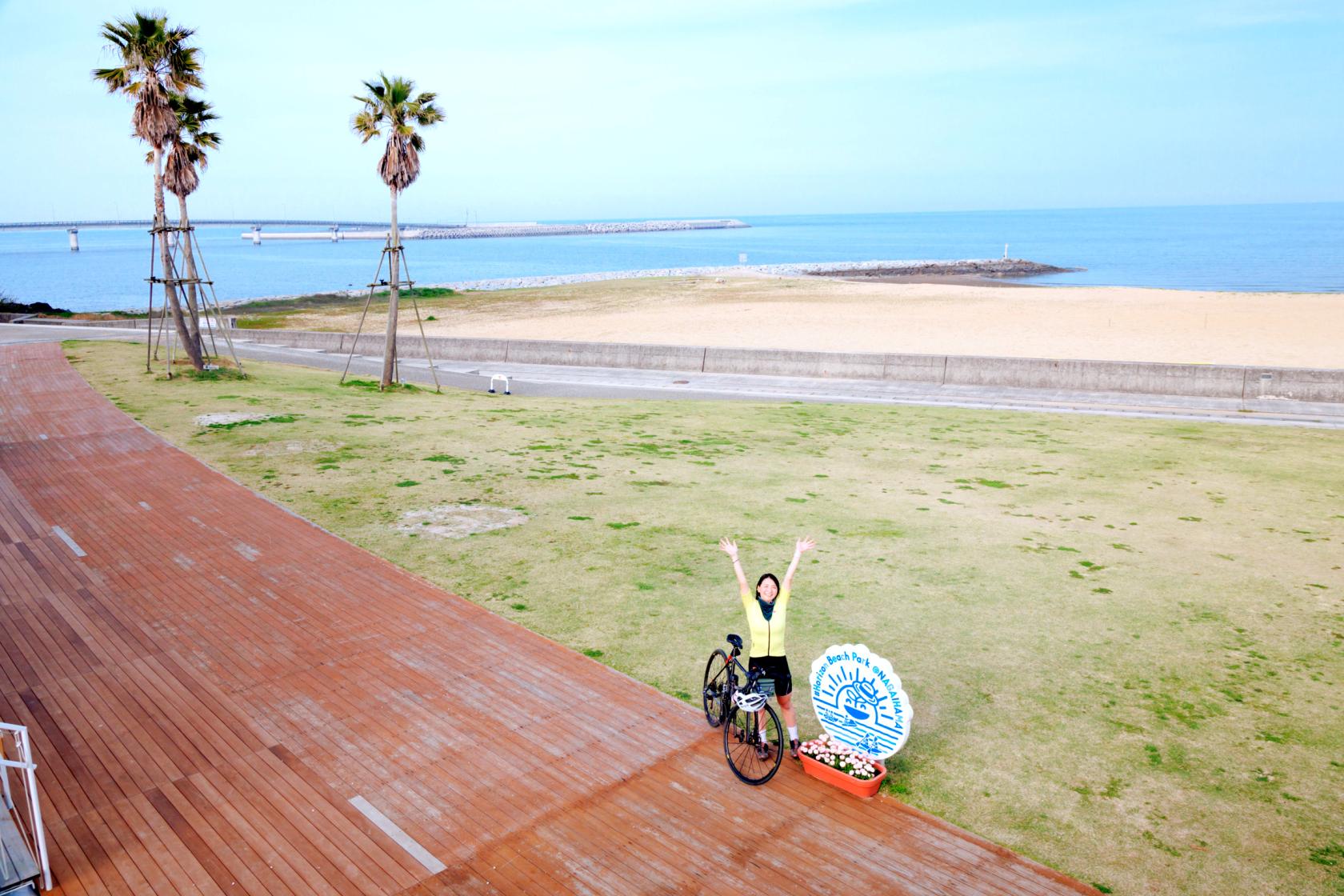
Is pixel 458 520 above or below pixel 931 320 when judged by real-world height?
below

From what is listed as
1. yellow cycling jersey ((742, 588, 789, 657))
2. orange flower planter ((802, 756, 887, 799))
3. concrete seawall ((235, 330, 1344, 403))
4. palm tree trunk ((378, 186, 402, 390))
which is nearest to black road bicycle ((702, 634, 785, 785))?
yellow cycling jersey ((742, 588, 789, 657))

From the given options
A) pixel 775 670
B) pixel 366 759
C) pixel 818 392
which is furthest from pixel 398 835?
pixel 818 392

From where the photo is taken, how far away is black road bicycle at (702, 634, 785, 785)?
7.80m

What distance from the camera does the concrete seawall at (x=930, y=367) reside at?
82.5 ft

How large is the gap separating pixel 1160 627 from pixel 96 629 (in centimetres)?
1305

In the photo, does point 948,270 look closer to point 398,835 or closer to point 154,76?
point 154,76

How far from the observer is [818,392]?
2877cm

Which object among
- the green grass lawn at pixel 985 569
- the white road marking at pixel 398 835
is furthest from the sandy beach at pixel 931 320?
the white road marking at pixel 398 835

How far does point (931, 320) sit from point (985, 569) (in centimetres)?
3677

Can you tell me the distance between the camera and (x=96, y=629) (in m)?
10.9

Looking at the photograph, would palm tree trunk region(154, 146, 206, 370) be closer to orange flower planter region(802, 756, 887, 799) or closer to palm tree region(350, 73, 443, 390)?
palm tree region(350, 73, 443, 390)

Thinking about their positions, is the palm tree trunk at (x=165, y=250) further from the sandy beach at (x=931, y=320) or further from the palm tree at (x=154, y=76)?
the sandy beach at (x=931, y=320)

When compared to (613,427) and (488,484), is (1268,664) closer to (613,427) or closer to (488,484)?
(488,484)

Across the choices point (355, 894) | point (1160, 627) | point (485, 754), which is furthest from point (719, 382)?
point (355, 894)
